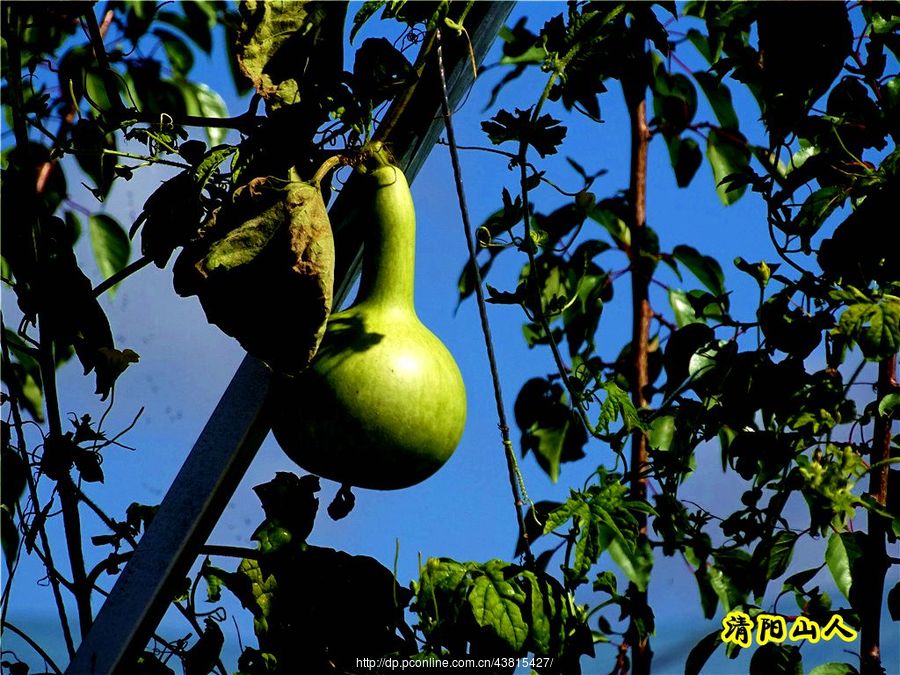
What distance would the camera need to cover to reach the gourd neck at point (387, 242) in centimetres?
120

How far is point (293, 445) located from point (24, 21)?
2.37 feet

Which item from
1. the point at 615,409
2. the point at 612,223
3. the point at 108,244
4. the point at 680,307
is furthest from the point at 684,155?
the point at 108,244

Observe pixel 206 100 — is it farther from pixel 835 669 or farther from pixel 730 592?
pixel 835 669

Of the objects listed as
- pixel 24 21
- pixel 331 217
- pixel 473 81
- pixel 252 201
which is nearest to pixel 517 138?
pixel 473 81

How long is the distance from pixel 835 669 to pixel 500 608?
0.64 meters

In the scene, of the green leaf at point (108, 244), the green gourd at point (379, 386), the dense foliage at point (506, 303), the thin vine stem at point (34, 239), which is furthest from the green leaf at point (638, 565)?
the green leaf at point (108, 244)

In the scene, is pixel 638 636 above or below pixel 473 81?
below

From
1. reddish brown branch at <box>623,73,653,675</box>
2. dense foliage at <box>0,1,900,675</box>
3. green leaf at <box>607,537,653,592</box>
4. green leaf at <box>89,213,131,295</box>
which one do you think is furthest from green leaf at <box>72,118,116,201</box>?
reddish brown branch at <box>623,73,653,675</box>

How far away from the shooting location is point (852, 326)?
125 cm

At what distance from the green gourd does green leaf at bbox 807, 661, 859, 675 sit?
726 millimetres

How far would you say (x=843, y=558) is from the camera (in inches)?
57.6

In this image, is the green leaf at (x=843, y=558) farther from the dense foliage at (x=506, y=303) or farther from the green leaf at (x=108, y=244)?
the green leaf at (x=108, y=244)

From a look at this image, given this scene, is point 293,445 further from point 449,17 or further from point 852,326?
point 852,326

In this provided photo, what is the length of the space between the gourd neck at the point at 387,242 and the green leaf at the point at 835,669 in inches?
33.0
